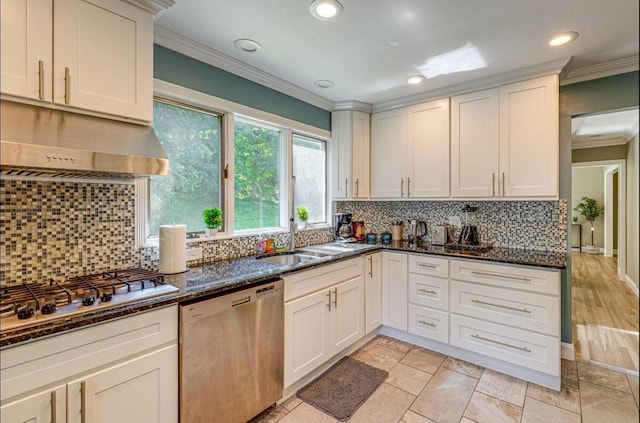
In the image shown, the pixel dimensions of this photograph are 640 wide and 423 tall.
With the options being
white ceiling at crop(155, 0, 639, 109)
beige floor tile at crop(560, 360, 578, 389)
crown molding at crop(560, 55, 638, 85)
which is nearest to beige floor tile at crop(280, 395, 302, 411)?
beige floor tile at crop(560, 360, 578, 389)

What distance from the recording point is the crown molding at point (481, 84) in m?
2.50

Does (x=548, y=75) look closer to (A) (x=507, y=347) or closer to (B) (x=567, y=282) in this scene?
(B) (x=567, y=282)

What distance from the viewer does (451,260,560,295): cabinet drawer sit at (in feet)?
7.56

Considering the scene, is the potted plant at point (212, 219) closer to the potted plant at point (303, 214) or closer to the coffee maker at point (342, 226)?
the potted plant at point (303, 214)

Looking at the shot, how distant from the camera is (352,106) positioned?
341 cm

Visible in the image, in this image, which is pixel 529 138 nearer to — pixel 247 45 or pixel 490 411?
pixel 490 411

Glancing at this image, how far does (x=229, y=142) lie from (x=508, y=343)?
269 cm

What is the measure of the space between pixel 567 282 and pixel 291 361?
2397 mm

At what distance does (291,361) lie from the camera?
84.7 inches

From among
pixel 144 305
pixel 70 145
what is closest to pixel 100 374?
pixel 144 305

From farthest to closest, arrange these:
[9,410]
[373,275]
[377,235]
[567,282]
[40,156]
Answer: [377,235], [373,275], [567,282], [40,156], [9,410]

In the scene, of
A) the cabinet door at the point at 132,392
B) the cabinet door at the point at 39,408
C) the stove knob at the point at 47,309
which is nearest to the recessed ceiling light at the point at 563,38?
the cabinet door at the point at 132,392

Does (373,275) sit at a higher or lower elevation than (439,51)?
lower

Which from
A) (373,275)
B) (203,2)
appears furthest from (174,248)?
(373,275)
